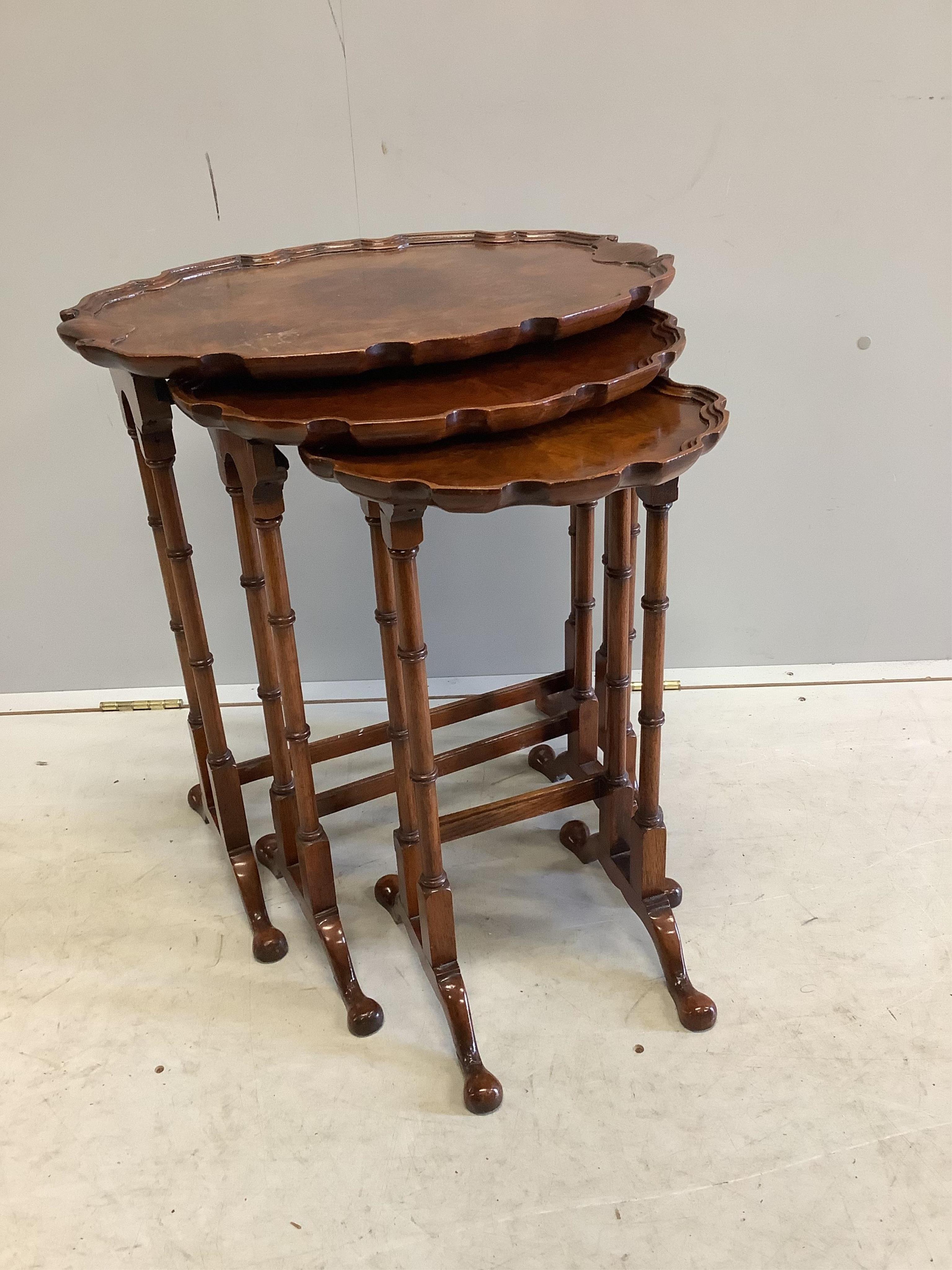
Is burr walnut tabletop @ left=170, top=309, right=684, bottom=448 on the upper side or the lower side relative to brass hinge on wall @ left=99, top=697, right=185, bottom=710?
upper

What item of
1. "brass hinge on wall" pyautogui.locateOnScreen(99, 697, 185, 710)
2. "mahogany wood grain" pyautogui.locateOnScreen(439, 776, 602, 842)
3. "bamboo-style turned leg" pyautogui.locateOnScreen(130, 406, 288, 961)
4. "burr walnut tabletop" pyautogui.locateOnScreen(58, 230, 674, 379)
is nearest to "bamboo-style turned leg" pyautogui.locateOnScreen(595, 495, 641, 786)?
"mahogany wood grain" pyautogui.locateOnScreen(439, 776, 602, 842)

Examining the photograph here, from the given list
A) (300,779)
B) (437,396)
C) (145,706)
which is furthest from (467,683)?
(437,396)

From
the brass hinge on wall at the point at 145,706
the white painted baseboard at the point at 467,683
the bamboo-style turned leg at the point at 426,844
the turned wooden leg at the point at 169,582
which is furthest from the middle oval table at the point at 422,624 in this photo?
the brass hinge on wall at the point at 145,706

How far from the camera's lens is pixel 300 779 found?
183 centimetres

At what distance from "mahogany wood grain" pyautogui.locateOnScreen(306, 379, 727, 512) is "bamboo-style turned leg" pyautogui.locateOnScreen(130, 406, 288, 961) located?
0.46 meters

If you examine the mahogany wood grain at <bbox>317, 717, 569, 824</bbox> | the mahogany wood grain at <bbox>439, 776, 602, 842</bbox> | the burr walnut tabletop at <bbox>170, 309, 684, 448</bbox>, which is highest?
the burr walnut tabletop at <bbox>170, 309, 684, 448</bbox>

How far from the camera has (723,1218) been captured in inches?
58.1

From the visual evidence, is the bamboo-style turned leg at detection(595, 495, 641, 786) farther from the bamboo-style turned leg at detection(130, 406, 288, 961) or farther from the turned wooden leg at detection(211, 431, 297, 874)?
the bamboo-style turned leg at detection(130, 406, 288, 961)

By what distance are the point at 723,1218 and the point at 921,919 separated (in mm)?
756

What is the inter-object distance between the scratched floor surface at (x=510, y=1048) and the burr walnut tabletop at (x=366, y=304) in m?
1.09

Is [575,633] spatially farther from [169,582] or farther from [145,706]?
[145,706]

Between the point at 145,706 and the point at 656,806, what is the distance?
154cm

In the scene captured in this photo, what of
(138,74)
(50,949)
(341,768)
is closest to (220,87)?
(138,74)

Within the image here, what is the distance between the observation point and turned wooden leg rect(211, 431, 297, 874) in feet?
6.21
